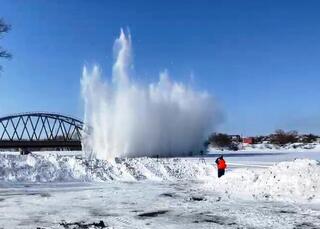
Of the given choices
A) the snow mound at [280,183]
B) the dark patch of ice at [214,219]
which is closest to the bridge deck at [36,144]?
the snow mound at [280,183]

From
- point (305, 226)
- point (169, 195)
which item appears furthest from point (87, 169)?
point (305, 226)

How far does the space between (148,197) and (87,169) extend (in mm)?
11622

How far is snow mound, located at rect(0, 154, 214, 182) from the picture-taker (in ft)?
97.2

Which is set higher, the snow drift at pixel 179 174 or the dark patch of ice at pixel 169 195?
the snow drift at pixel 179 174

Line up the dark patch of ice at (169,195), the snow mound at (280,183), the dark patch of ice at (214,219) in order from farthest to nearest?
the dark patch of ice at (169,195) → the snow mound at (280,183) → the dark patch of ice at (214,219)

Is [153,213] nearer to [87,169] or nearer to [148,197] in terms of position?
[148,197]

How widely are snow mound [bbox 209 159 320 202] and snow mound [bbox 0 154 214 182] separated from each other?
8727mm

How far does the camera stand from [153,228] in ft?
43.5

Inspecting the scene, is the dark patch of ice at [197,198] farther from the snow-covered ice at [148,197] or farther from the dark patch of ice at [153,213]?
the dark patch of ice at [153,213]

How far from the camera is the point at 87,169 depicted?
31.9m

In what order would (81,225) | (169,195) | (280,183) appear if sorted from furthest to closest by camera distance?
1. (280,183)
2. (169,195)
3. (81,225)

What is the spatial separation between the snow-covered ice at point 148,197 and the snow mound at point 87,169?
57mm

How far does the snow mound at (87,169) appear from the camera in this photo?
29623mm

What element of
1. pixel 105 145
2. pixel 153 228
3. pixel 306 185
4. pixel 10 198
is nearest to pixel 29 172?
pixel 10 198
